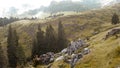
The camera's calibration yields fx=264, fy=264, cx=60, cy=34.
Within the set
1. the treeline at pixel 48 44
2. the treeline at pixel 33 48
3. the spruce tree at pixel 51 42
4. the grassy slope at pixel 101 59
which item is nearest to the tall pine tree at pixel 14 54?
the treeline at pixel 33 48

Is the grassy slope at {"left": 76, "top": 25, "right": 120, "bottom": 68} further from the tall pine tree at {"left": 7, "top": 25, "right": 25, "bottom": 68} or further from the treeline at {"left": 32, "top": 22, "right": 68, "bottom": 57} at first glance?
the tall pine tree at {"left": 7, "top": 25, "right": 25, "bottom": 68}

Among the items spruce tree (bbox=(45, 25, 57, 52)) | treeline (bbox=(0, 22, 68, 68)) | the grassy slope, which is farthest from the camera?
spruce tree (bbox=(45, 25, 57, 52))

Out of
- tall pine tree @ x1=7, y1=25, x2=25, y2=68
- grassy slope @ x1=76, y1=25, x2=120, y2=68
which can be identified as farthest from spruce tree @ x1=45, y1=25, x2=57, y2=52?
grassy slope @ x1=76, y1=25, x2=120, y2=68

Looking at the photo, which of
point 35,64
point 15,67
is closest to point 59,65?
point 35,64

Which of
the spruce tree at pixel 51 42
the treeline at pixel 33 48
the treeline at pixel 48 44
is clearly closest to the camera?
the treeline at pixel 33 48

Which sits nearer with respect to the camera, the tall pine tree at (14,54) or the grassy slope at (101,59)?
the grassy slope at (101,59)

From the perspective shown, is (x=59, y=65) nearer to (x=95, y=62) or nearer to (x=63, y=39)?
(x=95, y=62)

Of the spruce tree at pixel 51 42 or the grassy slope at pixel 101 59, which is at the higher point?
the grassy slope at pixel 101 59

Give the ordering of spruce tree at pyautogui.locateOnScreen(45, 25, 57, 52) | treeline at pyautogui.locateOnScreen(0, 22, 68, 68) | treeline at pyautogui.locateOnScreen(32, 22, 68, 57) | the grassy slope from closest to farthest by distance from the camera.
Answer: the grassy slope → treeline at pyautogui.locateOnScreen(0, 22, 68, 68) → treeline at pyautogui.locateOnScreen(32, 22, 68, 57) → spruce tree at pyautogui.locateOnScreen(45, 25, 57, 52)

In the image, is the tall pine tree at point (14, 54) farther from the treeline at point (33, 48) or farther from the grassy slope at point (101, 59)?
the grassy slope at point (101, 59)

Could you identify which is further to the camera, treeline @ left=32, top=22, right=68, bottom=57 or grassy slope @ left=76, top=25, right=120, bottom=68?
treeline @ left=32, top=22, right=68, bottom=57

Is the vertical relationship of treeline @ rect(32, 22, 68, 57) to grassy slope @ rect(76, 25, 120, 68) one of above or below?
below
